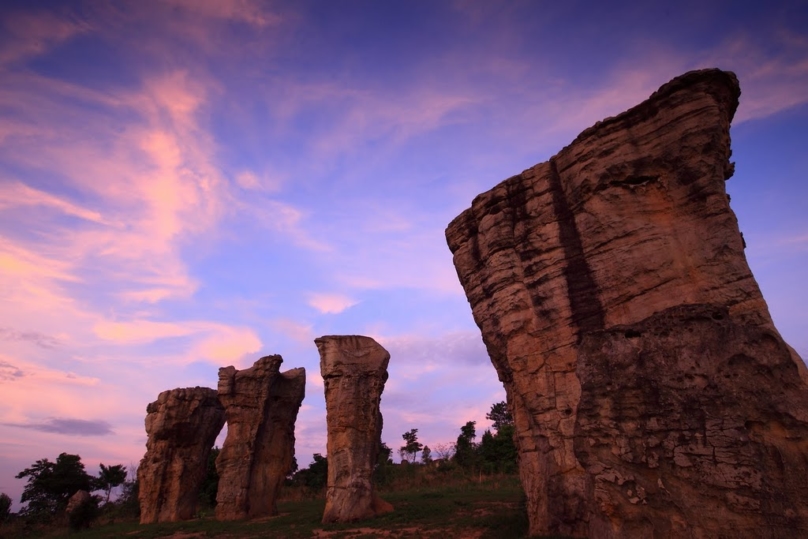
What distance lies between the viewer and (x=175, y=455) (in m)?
29.5

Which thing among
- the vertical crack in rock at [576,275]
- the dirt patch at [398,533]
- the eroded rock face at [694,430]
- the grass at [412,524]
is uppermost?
the vertical crack in rock at [576,275]

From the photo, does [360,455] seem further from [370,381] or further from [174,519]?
[174,519]

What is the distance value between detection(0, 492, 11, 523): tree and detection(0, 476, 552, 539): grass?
835 centimetres

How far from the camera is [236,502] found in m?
24.7

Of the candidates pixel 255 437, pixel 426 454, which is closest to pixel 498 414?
pixel 426 454

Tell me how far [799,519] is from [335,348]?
1894 cm

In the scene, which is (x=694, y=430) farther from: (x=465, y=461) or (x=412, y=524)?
(x=465, y=461)

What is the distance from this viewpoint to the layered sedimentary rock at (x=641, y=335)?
6.18 meters

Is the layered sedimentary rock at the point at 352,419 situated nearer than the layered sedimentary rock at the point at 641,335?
No

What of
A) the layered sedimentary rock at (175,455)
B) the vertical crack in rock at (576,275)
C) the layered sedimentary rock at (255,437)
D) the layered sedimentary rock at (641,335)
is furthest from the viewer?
the layered sedimentary rock at (175,455)

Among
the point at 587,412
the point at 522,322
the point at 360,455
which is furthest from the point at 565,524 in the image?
the point at 360,455

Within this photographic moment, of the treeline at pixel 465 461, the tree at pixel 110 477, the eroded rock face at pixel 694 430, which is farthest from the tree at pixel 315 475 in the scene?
the eroded rock face at pixel 694 430

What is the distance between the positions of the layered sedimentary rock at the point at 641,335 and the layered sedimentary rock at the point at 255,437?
1562cm

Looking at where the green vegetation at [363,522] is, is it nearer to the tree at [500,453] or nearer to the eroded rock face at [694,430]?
the tree at [500,453]
